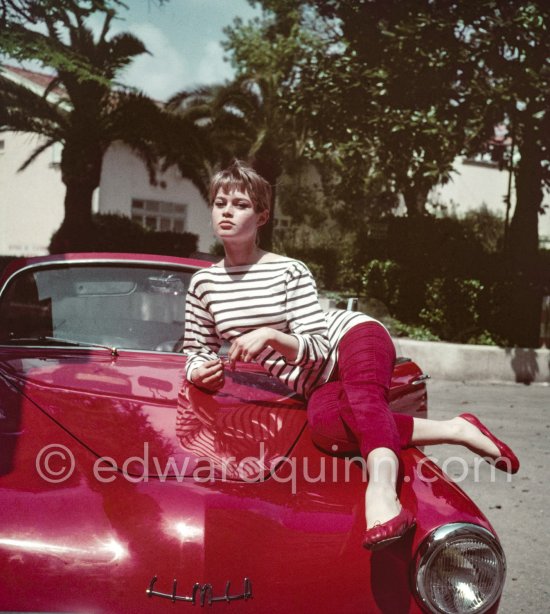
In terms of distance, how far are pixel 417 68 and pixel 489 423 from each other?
676 cm

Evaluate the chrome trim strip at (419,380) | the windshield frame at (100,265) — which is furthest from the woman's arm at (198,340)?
the chrome trim strip at (419,380)

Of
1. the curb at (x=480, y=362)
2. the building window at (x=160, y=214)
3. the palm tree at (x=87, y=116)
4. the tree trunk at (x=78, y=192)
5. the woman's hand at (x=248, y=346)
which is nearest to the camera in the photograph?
the woman's hand at (x=248, y=346)

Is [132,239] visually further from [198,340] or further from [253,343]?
[253,343]

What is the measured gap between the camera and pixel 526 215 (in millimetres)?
13008

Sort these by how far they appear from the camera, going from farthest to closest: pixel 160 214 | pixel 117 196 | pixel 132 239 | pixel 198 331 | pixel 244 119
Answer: pixel 160 214 → pixel 117 196 → pixel 132 239 → pixel 244 119 → pixel 198 331

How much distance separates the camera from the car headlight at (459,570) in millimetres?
1815

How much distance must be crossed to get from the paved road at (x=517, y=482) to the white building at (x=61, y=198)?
21.4 meters

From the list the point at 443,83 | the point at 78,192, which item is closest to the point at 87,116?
the point at 78,192

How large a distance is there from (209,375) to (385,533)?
3.38 feet

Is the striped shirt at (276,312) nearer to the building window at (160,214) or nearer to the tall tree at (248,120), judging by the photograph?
the tall tree at (248,120)

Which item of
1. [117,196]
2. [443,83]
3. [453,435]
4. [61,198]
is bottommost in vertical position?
[453,435]

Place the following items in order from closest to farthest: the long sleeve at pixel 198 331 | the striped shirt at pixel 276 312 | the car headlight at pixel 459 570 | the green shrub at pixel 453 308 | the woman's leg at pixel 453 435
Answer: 1. the car headlight at pixel 459 570
2. the woman's leg at pixel 453 435
3. the striped shirt at pixel 276 312
4. the long sleeve at pixel 198 331
5. the green shrub at pixel 453 308

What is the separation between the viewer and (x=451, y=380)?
32.7 feet

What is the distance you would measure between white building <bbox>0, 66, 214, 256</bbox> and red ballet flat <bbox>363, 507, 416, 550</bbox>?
27.4 metres
